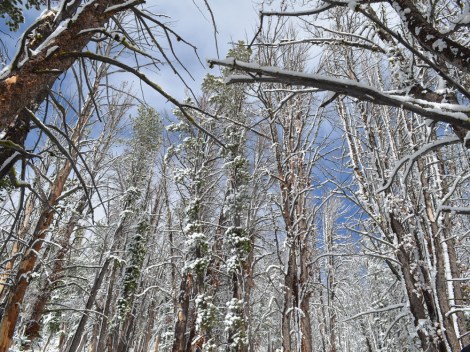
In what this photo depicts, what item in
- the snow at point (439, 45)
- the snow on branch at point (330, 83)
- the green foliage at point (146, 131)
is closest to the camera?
the snow on branch at point (330, 83)

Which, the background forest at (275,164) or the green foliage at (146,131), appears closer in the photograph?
the background forest at (275,164)

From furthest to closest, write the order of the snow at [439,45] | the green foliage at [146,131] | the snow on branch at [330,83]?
the green foliage at [146,131] → the snow at [439,45] → the snow on branch at [330,83]

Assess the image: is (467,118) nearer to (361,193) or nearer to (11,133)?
(11,133)

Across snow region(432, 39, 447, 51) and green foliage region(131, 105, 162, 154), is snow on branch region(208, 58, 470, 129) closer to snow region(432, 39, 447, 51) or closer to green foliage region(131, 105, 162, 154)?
snow region(432, 39, 447, 51)

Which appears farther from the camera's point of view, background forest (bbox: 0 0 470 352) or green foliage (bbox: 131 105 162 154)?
green foliage (bbox: 131 105 162 154)

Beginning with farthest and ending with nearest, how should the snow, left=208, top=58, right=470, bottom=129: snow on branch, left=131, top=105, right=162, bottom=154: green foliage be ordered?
left=131, top=105, right=162, bottom=154: green foliage → the snow → left=208, top=58, right=470, bottom=129: snow on branch

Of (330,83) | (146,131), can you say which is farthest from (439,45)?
(146,131)

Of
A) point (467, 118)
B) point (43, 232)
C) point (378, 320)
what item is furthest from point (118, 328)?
point (467, 118)

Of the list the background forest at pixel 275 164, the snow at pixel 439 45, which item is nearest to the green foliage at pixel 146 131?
the background forest at pixel 275 164

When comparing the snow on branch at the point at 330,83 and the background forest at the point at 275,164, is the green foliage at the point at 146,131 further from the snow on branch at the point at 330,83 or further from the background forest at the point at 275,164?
the snow on branch at the point at 330,83

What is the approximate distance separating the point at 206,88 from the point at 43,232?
27.4 feet

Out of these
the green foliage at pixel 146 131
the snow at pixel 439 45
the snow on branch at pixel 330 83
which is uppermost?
the green foliage at pixel 146 131

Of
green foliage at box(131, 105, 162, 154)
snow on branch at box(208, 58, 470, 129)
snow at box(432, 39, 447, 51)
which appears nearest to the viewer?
snow on branch at box(208, 58, 470, 129)

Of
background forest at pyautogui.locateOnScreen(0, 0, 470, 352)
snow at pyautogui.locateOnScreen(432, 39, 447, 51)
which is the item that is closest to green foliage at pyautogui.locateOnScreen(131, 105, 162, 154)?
background forest at pyautogui.locateOnScreen(0, 0, 470, 352)
